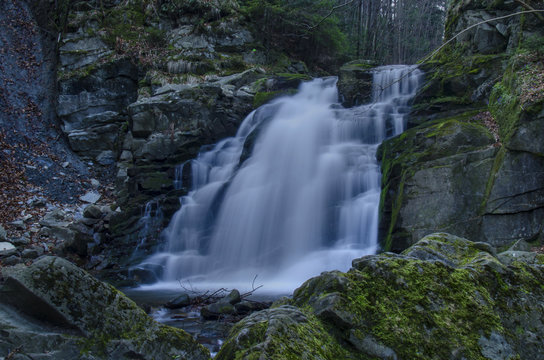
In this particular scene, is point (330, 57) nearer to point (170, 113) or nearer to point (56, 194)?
point (170, 113)

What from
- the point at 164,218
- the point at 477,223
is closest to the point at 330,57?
the point at 164,218

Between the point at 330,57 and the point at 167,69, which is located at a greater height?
the point at 330,57

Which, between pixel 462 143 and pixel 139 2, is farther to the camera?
pixel 139 2

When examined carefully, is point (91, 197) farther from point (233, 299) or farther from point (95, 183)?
point (233, 299)

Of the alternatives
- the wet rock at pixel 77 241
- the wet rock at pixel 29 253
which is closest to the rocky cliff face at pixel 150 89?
the wet rock at pixel 77 241

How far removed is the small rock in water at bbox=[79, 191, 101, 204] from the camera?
12.9m

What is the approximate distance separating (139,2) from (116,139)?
8.16 m

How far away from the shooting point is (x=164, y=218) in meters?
11.6

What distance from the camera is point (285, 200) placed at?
1088cm

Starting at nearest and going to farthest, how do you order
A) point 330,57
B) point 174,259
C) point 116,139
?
1. point 174,259
2. point 116,139
3. point 330,57

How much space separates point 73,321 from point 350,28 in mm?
28501

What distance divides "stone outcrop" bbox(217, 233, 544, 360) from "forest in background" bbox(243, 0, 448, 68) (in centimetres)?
1217

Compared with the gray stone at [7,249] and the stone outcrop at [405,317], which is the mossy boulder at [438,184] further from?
the gray stone at [7,249]

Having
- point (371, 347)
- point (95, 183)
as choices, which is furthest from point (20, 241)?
point (371, 347)
